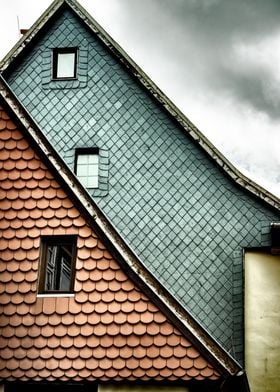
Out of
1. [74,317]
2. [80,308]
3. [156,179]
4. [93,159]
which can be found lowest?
[74,317]

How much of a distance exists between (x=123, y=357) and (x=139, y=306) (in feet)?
2.82

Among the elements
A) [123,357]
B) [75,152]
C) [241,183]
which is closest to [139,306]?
[123,357]

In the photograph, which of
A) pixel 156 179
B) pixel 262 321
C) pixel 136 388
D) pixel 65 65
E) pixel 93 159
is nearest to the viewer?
pixel 136 388

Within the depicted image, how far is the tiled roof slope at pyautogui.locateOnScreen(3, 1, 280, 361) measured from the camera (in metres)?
15.0

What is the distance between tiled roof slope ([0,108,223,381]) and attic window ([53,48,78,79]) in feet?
23.8

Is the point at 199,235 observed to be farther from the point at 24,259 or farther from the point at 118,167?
the point at 24,259

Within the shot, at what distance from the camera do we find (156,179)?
52.7 feet

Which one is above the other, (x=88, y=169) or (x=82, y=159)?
(x=82, y=159)

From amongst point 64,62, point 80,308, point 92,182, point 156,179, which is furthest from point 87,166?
point 80,308

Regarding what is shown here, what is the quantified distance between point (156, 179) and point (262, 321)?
451cm

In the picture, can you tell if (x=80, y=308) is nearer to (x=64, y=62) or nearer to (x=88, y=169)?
(x=88, y=169)

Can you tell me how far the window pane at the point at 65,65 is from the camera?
57.6 ft

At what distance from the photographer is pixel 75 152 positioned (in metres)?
16.7

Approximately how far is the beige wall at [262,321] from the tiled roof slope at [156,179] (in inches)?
9.4
